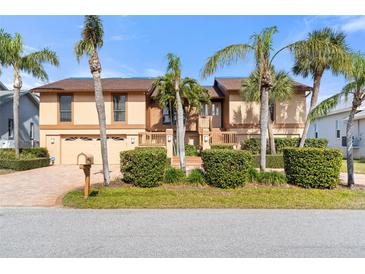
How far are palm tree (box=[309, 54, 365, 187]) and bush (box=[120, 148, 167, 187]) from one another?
6.46 metres

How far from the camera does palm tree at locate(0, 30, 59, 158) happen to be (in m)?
15.4

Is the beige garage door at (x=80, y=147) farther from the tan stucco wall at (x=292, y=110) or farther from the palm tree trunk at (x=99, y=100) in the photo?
the tan stucco wall at (x=292, y=110)

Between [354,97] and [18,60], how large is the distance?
62.3ft

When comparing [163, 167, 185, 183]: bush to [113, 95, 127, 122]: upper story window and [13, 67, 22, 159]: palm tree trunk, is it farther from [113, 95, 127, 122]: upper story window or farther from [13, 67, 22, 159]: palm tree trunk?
[13, 67, 22, 159]: palm tree trunk

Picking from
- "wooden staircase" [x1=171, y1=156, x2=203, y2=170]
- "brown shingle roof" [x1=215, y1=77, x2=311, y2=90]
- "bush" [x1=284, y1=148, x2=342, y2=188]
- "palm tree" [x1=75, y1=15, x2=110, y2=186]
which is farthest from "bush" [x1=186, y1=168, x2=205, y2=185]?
"brown shingle roof" [x1=215, y1=77, x2=311, y2=90]

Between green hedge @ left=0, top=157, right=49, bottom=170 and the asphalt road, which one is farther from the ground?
green hedge @ left=0, top=157, right=49, bottom=170

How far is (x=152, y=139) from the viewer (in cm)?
1769

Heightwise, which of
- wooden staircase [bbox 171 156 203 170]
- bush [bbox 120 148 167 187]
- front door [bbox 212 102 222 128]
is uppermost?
front door [bbox 212 102 222 128]

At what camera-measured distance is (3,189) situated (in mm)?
9289

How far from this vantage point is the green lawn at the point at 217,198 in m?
6.96

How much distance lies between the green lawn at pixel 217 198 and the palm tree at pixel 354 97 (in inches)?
45.4

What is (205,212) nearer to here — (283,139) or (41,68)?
(283,139)
